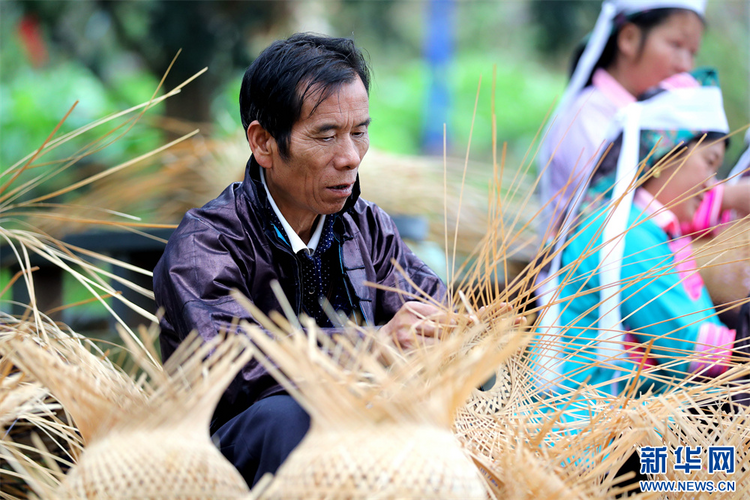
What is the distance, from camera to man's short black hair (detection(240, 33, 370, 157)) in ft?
3.47

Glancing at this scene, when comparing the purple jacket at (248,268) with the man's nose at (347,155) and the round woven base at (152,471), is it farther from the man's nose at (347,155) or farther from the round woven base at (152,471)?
the round woven base at (152,471)

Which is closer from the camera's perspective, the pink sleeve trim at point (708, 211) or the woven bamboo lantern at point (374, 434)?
the woven bamboo lantern at point (374, 434)

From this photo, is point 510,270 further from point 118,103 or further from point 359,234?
point 118,103

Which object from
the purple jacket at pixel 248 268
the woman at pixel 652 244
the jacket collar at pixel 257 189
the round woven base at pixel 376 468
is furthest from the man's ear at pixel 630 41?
the round woven base at pixel 376 468

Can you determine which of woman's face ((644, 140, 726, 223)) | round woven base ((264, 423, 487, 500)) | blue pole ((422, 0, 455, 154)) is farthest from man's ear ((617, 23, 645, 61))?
blue pole ((422, 0, 455, 154))

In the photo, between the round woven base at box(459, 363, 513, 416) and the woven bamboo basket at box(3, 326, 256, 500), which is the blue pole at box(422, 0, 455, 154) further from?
the woven bamboo basket at box(3, 326, 256, 500)

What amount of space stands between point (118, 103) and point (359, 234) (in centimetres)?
462

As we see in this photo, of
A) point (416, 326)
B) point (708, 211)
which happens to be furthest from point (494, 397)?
point (708, 211)

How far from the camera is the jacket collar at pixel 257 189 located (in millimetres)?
1125

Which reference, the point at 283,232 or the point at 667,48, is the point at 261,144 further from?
the point at 667,48

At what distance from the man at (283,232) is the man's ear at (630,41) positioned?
1.19 m

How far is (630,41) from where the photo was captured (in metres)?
2.05

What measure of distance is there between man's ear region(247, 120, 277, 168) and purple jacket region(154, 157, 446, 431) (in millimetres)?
33

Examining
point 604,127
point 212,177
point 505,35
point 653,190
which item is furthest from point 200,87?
point 505,35
